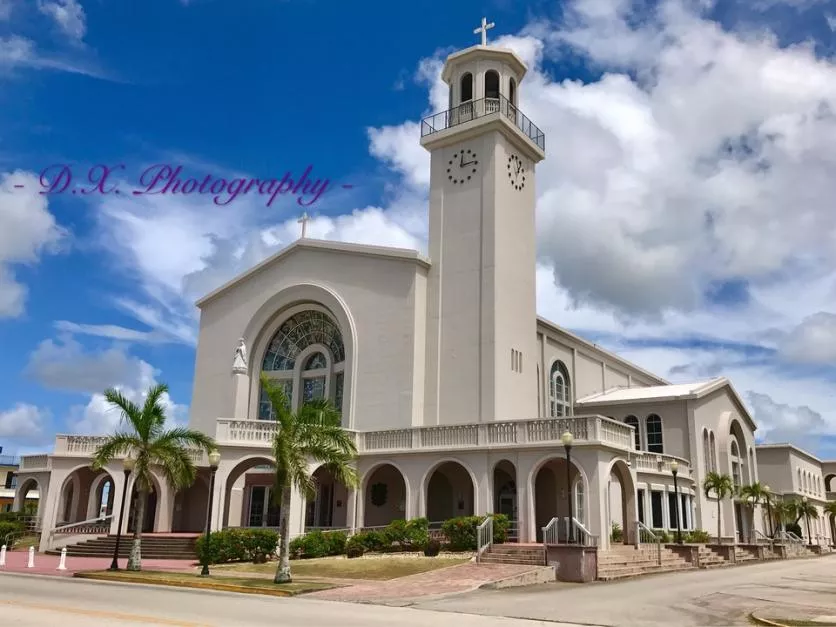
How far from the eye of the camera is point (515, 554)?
23.5 meters

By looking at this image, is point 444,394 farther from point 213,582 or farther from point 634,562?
point 213,582

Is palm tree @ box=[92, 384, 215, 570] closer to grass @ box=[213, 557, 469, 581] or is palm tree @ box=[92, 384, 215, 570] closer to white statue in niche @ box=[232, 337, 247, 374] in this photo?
grass @ box=[213, 557, 469, 581]

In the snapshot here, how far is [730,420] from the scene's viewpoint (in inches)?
1647

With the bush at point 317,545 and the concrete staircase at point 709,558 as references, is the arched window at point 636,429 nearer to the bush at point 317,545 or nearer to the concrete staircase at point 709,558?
the concrete staircase at point 709,558

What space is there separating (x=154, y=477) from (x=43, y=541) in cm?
461

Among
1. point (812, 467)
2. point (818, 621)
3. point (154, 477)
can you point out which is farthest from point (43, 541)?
point (812, 467)

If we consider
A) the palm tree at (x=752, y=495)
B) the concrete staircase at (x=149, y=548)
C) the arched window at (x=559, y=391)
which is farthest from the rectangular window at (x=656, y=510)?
the concrete staircase at (x=149, y=548)

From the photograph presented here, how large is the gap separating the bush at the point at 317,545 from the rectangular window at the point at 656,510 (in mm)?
13957

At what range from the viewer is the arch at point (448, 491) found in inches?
1197

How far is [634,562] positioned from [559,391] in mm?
19134

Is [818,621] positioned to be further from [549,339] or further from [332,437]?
[549,339]

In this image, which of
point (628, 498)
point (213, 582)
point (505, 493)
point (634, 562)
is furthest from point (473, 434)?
point (213, 582)

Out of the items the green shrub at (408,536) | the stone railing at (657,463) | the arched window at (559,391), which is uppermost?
the arched window at (559,391)

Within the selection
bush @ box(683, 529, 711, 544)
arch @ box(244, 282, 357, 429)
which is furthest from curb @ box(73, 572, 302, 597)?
bush @ box(683, 529, 711, 544)
